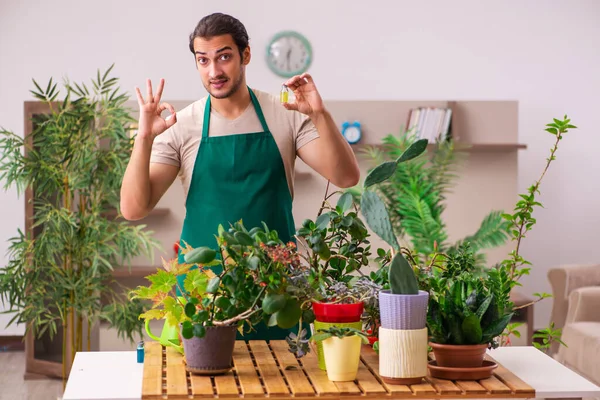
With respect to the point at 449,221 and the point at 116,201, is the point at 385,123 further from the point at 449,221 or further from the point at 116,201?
the point at 116,201

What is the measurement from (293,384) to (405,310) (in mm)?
256

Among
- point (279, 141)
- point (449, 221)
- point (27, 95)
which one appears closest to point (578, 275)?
point (449, 221)

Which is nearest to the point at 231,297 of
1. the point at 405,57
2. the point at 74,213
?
the point at 74,213

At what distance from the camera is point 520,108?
6742 mm

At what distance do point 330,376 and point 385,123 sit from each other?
181 inches

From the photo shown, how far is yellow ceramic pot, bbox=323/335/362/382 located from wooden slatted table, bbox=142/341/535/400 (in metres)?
0.02

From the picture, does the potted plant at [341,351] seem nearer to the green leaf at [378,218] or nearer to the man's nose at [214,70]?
the green leaf at [378,218]

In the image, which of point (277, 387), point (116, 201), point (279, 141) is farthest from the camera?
point (116, 201)

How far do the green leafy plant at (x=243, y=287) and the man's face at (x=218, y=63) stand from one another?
725 millimetres

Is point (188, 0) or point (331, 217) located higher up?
point (188, 0)

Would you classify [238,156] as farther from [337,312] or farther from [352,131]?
[352,131]

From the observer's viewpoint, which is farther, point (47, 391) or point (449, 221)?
point (449, 221)

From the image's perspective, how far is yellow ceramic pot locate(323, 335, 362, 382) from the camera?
164 cm

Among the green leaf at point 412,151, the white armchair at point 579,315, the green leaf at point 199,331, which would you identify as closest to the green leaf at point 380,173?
the green leaf at point 412,151
